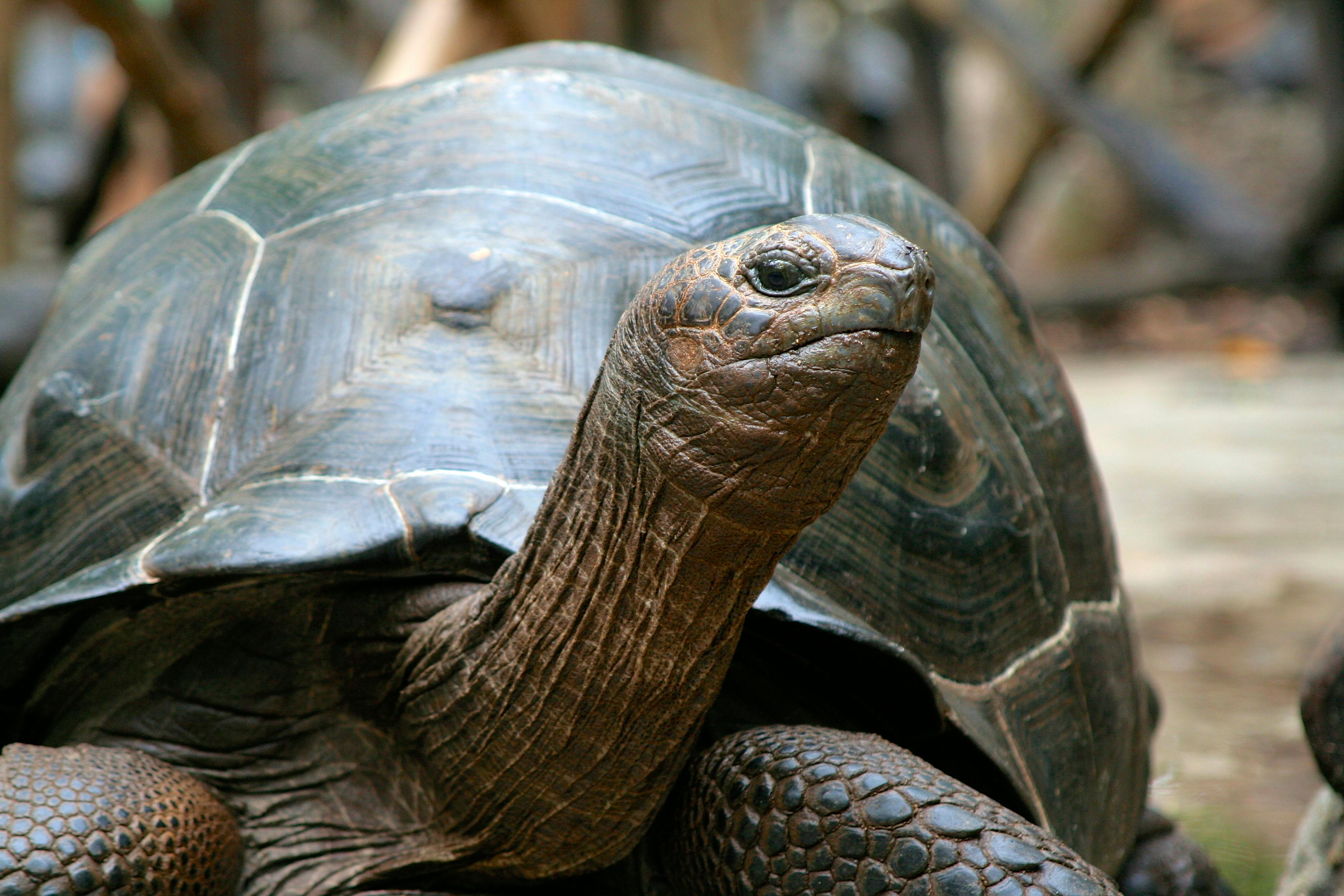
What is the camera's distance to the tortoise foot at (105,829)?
175 centimetres

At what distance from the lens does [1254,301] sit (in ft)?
40.7

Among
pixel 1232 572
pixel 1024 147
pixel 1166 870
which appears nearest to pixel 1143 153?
pixel 1024 147

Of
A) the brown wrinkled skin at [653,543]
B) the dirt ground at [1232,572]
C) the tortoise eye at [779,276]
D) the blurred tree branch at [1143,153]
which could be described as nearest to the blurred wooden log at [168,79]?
the dirt ground at [1232,572]

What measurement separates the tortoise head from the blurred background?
1.82 meters

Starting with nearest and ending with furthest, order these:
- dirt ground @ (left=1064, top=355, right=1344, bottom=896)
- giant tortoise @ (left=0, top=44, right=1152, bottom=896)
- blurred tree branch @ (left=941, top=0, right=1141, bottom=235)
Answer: giant tortoise @ (left=0, top=44, right=1152, bottom=896) < dirt ground @ (left=1064, top=355, right=1344, bottom=896) < blurred tree branch @ (left=941, top=0, right=1141, bottom=235)

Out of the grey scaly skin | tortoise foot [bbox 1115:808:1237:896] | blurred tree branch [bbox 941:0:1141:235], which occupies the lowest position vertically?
the grey scaly skin

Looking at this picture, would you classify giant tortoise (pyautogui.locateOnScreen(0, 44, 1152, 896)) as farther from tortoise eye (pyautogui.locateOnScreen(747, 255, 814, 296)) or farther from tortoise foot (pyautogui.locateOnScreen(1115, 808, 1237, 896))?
tortoise foot (pyautogui.locateOnScreen(1115, 808, 1237, 896))

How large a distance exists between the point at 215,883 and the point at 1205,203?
9.71m

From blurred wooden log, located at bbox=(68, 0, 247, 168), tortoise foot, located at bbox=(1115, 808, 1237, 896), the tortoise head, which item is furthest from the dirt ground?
blurred wooden log, located at bbox=(68, 0, 247, 168)

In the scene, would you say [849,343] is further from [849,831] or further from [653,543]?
[849,831]

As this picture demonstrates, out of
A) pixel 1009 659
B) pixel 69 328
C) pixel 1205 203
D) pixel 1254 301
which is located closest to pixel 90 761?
pixel 69 328

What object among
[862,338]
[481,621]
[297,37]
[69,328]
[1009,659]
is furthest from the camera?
[297,37]

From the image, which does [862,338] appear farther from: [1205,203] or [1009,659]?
[1205,203]

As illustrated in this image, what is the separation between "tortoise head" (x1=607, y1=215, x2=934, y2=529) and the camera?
1456 mm
